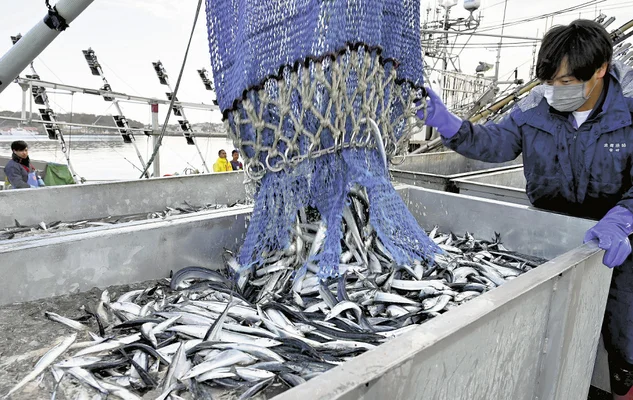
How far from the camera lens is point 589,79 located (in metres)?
2.43

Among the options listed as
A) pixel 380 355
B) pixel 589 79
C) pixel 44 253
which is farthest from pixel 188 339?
pixel 589 79

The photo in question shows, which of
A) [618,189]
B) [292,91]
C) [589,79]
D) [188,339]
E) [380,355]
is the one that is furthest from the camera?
[618,189]

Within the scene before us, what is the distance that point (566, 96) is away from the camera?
8.27 feet

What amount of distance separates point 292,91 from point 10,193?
9.57ft

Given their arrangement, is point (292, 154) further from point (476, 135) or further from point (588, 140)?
point (588, 140)

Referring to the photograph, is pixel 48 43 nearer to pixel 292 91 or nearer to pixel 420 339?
pixel 292 91

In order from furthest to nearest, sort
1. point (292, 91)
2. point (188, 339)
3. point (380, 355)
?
point (292, 91), point (188, 339), point (380, 355)

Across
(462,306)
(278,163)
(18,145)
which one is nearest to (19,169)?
(18,145)

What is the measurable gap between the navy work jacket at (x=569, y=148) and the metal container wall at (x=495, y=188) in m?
1.18

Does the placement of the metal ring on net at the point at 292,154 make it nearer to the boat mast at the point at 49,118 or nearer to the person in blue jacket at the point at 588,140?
the person in blue jacket at the point at 588,140

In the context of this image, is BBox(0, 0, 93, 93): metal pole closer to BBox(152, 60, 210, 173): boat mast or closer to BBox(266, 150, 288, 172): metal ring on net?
BBox(266, 150, 288, 172): metal ring on net

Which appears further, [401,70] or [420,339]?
[401,70]

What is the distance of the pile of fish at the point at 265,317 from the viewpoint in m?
1.63

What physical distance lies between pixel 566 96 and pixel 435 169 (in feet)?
15.4
